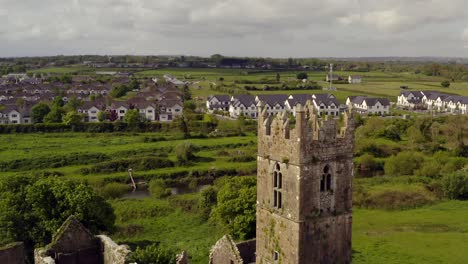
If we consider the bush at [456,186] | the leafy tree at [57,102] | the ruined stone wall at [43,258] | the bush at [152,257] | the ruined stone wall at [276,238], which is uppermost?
the leafy tree at [57,102]

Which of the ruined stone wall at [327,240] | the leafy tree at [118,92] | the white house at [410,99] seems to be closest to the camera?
the ruined stone wall at [327,240]

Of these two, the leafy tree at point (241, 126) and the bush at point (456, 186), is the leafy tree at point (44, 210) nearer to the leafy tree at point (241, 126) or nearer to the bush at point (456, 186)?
the bush at point (456, 186)

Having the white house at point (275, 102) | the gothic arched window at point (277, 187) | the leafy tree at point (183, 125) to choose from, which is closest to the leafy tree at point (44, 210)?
the gothic arched window at point (277, 187)

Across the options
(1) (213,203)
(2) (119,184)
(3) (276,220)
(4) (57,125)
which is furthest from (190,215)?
(4) (57,125)

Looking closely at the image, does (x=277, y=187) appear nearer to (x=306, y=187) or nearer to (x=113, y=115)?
(x=306, y=187)

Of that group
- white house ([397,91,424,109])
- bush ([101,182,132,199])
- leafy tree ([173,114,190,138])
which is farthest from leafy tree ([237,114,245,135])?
white house ([397,91,424,109])

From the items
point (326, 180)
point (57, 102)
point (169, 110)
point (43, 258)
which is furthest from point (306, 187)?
point (57, 102)
